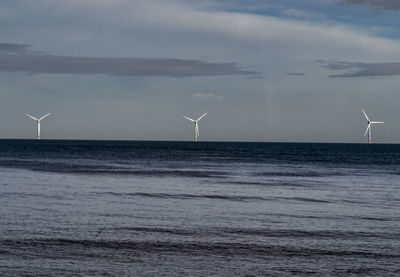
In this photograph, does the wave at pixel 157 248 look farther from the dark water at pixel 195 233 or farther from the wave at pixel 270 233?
the wave at pixel 270 233

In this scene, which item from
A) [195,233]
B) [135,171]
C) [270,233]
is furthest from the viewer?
[135,171]

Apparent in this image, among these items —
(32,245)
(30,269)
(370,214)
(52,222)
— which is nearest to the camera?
(30,269)

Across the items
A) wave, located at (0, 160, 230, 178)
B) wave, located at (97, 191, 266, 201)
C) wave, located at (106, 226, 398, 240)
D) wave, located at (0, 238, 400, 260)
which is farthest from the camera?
wave, located at (0, 160, 230, 178)

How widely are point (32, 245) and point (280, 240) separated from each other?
9743 mm

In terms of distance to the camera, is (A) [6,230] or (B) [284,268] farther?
(A) [6,230]

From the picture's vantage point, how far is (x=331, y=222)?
91.3 ft

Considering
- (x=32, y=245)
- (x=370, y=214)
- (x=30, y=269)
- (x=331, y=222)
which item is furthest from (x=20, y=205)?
(x=370, y=214)

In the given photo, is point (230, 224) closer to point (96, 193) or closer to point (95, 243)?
point (95, 243)

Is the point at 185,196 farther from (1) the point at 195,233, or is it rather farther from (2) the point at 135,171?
(2) the point at 135,171

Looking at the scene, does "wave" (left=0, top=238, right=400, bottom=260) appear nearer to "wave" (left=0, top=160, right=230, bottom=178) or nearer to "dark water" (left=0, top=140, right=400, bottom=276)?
"dark water" (left=0, top=140, right=400, bottom=276)

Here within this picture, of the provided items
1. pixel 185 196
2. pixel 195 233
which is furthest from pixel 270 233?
pixel 185 196

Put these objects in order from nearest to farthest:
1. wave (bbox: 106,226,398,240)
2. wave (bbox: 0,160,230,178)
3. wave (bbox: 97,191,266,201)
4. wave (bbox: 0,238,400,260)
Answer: wave (bbox: 0,238,400,260) < wave (bbox: 106,226,398,240) < wave (bbox: 97,191,266,201) < wave (bbox: 0,160,230,178)

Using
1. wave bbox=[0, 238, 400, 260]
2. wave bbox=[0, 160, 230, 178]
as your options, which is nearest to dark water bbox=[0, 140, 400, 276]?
wave bbox=[0, 238, 400, 260]

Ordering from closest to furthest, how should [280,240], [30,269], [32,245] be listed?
[30,269]
[32,245]
[280,240]
